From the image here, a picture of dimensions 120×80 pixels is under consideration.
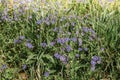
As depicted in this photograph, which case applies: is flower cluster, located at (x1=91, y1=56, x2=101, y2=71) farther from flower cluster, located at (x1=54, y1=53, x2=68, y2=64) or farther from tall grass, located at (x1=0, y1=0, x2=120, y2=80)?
flower cluster, located at (x1=54, y1=53, x2=68, y2=64)

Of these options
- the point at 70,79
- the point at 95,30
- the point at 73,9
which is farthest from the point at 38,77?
the point at 73,9

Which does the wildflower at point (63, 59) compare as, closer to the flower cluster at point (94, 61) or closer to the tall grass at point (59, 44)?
the tall grass at point (59, 44)

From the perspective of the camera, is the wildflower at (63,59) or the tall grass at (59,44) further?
the tall grass at (59,44)

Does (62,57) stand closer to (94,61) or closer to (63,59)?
(63,59)

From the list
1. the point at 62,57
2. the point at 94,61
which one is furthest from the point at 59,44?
the point at 94,61

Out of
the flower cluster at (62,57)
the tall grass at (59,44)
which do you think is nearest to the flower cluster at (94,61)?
the tall grass at (59,44)

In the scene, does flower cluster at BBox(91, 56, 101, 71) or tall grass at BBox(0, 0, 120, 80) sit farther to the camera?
tall grass at BBox(0, 0, 120, 80)

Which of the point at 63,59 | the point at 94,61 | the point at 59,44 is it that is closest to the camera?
the point at 63,59

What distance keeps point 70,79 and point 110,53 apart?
0.68m

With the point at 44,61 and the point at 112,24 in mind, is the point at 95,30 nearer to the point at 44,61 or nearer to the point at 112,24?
the point at 112,24

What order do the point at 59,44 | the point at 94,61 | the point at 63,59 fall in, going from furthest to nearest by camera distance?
the point at 59,44, the point at 94,61, the point at 63,59

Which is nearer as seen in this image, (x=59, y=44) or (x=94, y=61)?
(x=94, y=61)

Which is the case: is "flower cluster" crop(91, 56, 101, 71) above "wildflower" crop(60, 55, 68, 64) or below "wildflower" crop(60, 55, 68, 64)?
below

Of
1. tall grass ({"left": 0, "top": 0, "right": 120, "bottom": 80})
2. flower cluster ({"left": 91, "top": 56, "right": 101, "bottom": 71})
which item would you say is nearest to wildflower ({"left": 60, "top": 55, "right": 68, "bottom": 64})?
tall grass ({"left": 0, "top": 0, "right": 120, "bottom": 80})
